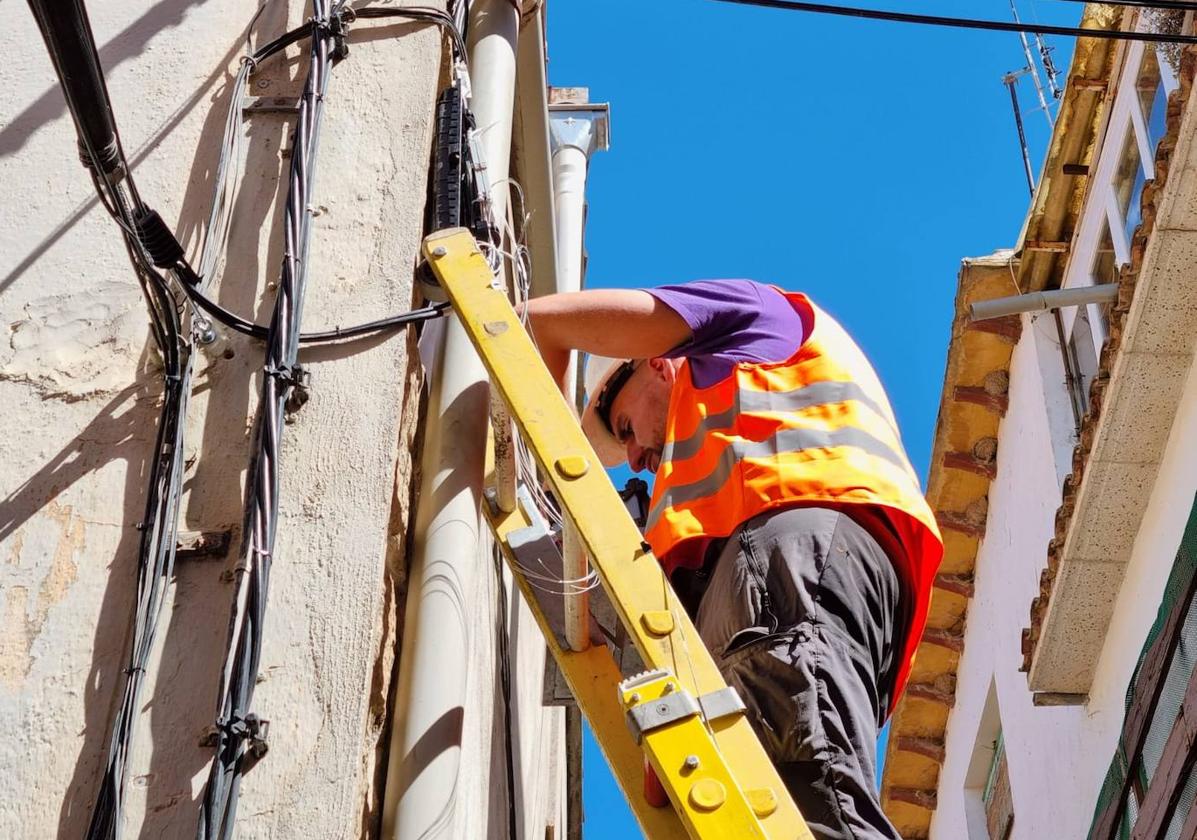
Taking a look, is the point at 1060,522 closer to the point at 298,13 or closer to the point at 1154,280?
the point at 1154,280

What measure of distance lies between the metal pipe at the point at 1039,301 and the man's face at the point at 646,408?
8.05 metres

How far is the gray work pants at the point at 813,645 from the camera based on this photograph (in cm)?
338

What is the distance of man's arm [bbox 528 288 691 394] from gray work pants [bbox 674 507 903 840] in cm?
59

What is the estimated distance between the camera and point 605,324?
13.7 feet

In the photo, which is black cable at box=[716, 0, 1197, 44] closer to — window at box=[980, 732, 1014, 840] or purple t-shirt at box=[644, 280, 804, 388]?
purple t-shirt at box=[644, 280, 804, 388]

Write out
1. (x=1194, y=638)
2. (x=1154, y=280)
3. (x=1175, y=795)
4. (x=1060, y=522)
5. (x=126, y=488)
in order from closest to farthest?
(x=126, y=488), (x=1175, y=795), (x=1194, y=638), (x=1154, y=280), (x=1060, y=522)

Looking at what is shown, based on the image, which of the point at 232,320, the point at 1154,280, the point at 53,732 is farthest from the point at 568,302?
the point at 1154,280

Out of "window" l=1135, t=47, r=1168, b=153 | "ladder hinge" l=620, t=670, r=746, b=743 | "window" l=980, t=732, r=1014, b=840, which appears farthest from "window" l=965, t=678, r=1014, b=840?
"ladder hinge" l=620, t=670, r=746, b=743

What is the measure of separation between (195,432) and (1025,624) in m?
13.6

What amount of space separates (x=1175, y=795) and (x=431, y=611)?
22.0 feet

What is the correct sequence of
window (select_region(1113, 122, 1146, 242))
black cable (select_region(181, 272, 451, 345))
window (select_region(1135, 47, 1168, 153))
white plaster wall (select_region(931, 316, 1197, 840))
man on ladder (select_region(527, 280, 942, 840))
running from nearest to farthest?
man on ladder (select_region(527, 280, 942, 840)) → black cable (select_region(181, 272, 451, 345)) → white plaster wall (select_region(931, 316, 1197, 840)) → window (select_region(1135, 47, 1168, 153)) → window (select_region(1113, 122, 1146, 242))

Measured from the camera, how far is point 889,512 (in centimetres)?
399

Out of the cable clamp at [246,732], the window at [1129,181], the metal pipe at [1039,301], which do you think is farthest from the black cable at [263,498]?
the window at [1129,181]

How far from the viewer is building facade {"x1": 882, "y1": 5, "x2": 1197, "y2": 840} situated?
1105 cm
